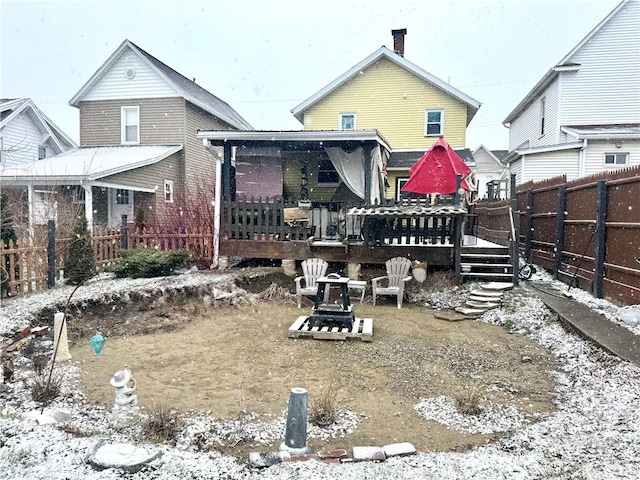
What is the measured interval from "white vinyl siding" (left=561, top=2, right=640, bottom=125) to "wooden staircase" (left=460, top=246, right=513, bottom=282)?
10.6m

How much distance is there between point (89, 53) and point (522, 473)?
82.4 ft

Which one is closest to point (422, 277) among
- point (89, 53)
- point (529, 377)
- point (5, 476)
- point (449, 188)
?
point (449, 188)

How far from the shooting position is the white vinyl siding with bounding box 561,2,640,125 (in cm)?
1619

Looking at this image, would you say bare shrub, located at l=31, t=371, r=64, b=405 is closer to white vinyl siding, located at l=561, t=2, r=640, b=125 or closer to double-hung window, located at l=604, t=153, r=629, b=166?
double-hung window, located at l=604, t=153, r=629, b=166

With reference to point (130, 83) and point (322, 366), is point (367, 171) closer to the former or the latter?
point (322, 366)

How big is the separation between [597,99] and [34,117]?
25.4m

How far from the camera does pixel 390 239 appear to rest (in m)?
9.52

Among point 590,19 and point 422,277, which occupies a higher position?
point 590,19

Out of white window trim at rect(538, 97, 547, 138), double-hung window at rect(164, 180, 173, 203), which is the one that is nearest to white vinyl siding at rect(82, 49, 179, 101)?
double-hung window at rect(164, 180, 173, 203)

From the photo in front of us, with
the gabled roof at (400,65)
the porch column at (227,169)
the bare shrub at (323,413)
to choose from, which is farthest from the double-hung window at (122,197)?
the bare shrub at (323,413)

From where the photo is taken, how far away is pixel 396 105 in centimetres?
1769

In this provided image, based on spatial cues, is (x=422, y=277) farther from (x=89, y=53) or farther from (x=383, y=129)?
(x=89, y=53)

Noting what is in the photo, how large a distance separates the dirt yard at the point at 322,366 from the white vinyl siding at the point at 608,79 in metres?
13.9

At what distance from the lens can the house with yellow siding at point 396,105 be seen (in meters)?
17.3
